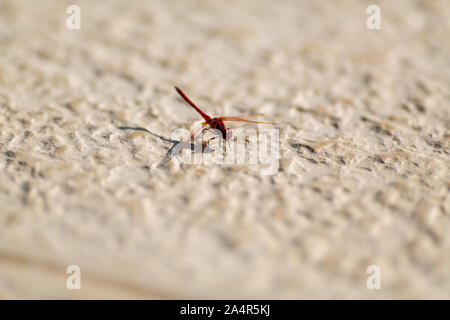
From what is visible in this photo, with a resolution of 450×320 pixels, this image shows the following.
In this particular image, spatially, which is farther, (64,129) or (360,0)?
(360,0)

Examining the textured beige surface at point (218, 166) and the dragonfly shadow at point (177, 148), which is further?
the dragonfly shadow at point (177, 148)

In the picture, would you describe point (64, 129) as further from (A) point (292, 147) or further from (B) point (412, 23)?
(B) point (412, 23)

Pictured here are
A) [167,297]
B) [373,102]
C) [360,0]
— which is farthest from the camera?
[360,0]

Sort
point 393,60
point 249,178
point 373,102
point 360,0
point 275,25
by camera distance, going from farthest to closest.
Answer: point 360,0, point 275,25, point 393,60, point 373,102, point 249,178

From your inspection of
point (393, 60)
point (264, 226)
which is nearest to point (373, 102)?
point (393, 60)

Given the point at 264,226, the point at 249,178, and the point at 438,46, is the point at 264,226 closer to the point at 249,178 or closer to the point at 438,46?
the point at 249,178

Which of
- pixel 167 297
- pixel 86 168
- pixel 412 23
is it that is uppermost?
pixel 412 23

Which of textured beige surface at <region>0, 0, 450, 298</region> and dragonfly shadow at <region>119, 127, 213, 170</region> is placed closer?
textured beige surface at <region>0, 0, 450, 298</region>

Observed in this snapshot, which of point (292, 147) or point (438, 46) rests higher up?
point (438, 46)
